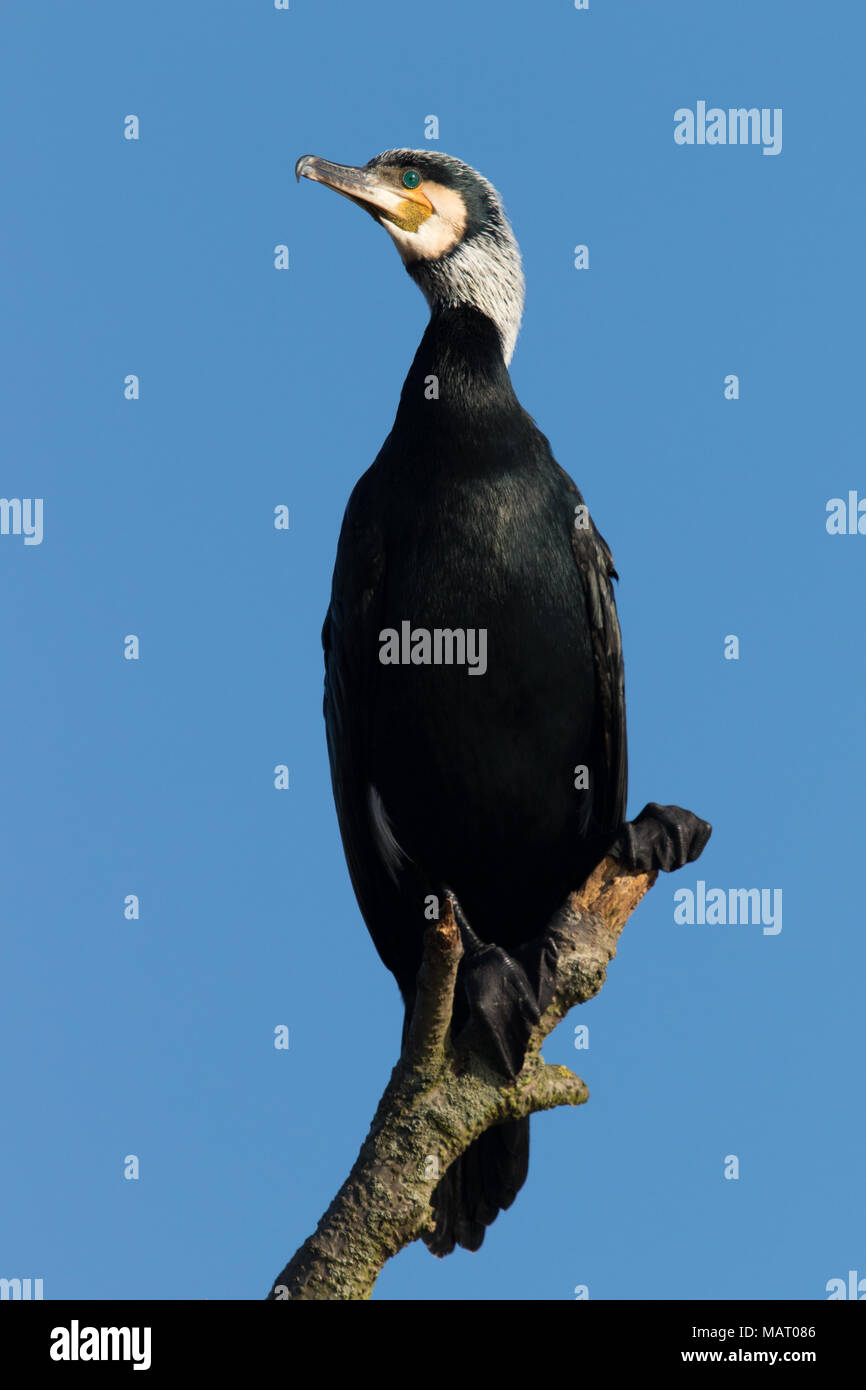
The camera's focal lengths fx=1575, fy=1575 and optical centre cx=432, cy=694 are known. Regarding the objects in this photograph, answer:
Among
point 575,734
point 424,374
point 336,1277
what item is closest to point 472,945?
point 575,734

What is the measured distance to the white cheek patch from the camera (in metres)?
6.17

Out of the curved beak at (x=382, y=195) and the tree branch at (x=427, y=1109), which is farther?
the curved beak at (x=382, y=195)

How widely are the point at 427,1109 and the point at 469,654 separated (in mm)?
1649

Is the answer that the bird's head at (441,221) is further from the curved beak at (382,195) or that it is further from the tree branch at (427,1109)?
the tree branch at (427,1109)

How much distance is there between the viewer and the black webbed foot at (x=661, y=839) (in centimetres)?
556

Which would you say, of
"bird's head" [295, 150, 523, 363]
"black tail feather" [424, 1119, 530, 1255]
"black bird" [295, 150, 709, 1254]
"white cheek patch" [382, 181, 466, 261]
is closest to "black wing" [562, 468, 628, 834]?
"black bird" [295, 150, 709, 1254]

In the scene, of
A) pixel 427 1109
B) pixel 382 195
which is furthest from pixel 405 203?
pixel 427 1109

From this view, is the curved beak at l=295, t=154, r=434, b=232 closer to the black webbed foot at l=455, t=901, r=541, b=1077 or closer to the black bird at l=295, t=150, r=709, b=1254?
the black bird at l=295, t=150, r=709, b=1254

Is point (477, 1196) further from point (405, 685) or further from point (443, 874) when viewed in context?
point (405, 685)

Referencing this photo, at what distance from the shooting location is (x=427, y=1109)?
494cm

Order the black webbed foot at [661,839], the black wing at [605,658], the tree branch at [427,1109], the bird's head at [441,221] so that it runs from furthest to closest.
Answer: the bird's head at [441,221]
the black wing at [605,658]
the black webbed foot at [661,839]
the tree branch at [427,1109]

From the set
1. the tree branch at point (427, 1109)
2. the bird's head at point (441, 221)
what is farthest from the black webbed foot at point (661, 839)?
the bird's head at point (441, 221)

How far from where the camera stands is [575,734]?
5.98m

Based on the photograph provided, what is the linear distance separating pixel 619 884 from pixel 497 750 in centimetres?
68
